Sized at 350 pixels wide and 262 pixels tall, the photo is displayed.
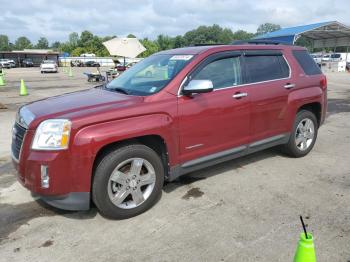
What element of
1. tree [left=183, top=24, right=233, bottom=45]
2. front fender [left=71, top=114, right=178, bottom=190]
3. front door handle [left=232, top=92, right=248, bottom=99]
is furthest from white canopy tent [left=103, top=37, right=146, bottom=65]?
tree [left=183, top=24, right=233, bottom=45]

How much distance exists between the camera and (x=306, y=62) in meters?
5.76

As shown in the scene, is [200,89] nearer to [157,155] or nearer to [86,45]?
[157,155]

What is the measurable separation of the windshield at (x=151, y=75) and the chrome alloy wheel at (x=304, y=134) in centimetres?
245

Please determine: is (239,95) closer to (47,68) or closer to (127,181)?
(127,181)

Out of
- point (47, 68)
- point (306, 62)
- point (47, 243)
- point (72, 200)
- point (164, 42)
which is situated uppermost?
point (164, 42)

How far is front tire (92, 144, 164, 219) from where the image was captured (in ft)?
11.7

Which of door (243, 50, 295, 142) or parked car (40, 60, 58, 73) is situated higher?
parked car (40, 60, 58, 73)

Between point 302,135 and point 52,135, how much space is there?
4.09 meters

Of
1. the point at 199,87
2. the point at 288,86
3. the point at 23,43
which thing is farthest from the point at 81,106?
the point at 23,43

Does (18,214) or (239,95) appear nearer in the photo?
(18,214)

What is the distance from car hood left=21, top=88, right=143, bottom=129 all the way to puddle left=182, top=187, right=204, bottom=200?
1.37m

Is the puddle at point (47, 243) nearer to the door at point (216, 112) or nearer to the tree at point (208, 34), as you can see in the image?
the door at point (216, 112)

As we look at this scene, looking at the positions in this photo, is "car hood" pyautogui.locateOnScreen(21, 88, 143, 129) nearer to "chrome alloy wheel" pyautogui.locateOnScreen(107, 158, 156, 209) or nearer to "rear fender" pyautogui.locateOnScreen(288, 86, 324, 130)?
"chrome alloy wheel" pyautogui.locateOnScreen(107, 158, 156, 209)

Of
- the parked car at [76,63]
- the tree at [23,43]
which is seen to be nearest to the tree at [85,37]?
the parked car at [76,63]
